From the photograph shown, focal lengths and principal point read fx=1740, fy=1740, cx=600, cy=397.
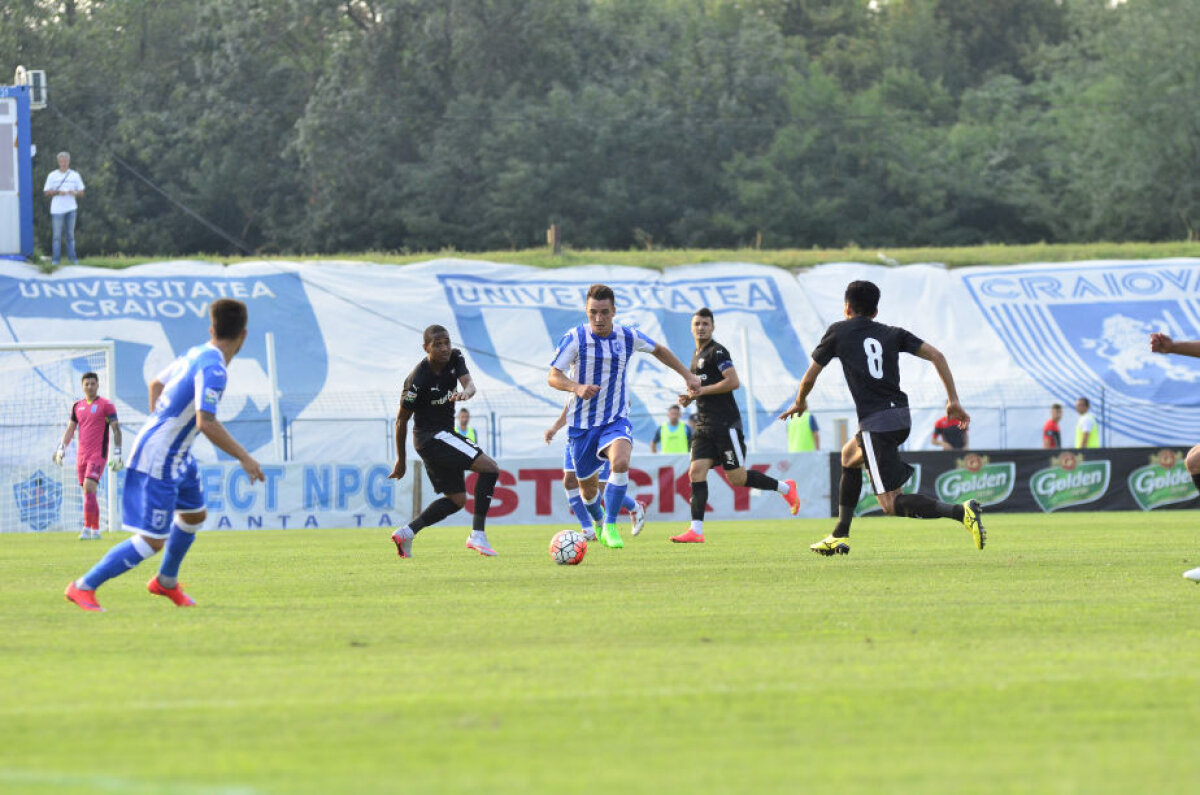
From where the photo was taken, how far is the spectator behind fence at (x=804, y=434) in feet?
89.8

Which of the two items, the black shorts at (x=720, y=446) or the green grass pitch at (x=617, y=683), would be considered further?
the black shorts at (x=720, y=446)

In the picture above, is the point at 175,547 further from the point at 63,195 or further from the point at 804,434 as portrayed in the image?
the point at 63,195

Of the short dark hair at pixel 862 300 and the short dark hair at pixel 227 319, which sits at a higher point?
the short dark hair at pixel 862 300

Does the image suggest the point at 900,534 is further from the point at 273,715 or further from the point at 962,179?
the point at 962,179

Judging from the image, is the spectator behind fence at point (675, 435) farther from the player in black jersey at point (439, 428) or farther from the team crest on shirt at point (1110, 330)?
the player in black jersey at point (439, 428)

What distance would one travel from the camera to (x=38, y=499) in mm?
23875

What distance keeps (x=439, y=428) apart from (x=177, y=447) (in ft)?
15.8

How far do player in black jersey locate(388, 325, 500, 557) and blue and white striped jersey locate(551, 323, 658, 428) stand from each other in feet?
2.72

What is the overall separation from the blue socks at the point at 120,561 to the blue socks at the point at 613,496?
17.6 feet

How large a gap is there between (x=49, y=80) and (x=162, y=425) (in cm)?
5016

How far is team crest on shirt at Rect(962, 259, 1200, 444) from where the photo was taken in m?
32.5

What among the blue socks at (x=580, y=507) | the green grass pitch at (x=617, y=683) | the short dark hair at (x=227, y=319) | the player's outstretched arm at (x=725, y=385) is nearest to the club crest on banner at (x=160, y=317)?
the blue socks at (x=580, y=507)

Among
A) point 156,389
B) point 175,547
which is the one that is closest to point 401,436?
point 156,389

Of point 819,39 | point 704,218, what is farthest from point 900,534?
point 819,39
